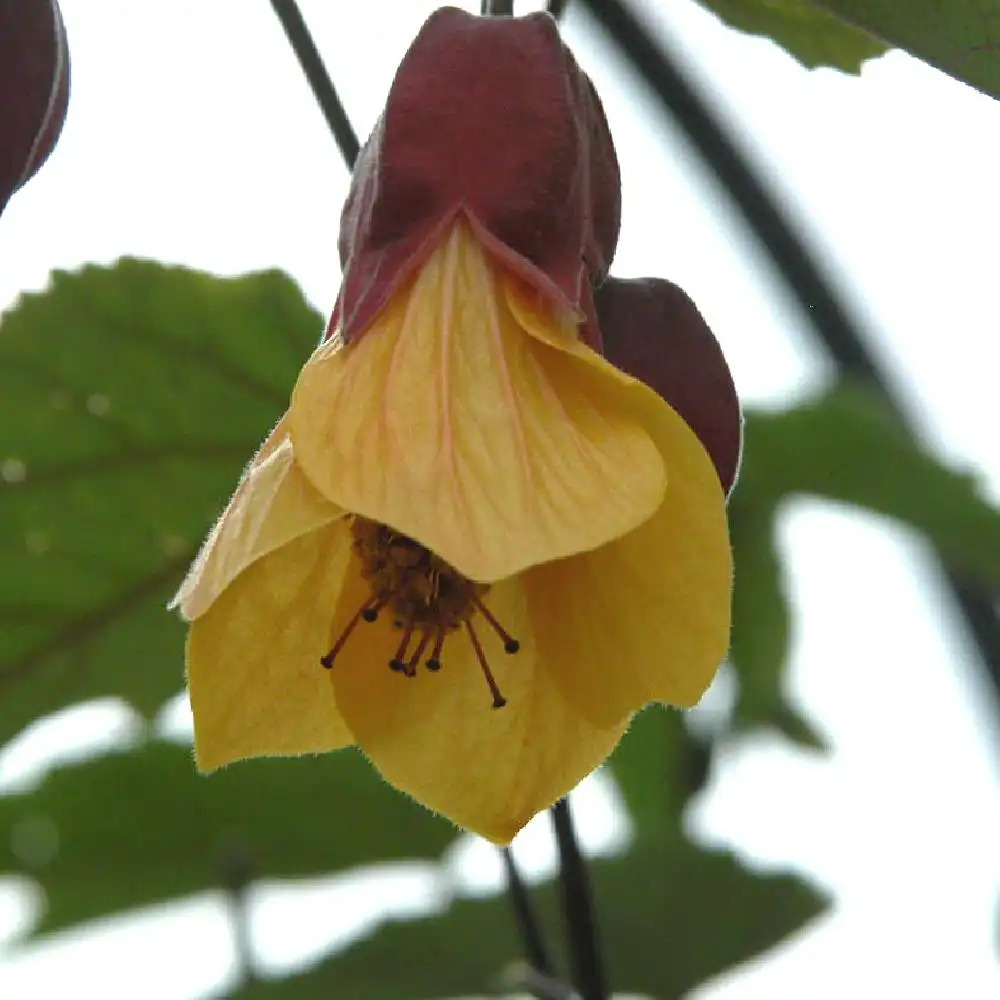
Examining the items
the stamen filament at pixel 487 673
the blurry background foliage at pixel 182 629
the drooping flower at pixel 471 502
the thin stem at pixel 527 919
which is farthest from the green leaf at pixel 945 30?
the thin stem at pixel 527 919

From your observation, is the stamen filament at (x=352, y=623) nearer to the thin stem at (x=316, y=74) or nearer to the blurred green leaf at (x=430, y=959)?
the thin stem at (x=316, y=74)

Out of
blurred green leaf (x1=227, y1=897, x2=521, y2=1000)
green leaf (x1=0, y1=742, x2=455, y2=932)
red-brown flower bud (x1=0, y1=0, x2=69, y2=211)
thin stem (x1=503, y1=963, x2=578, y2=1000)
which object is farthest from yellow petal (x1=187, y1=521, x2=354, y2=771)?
green leaf (x1=0, y1=742, x2=455, y2=932)

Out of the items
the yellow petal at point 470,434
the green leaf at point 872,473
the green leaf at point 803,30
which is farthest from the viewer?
the green leaf at point 872,473

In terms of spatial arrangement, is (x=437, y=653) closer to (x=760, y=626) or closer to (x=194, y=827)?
(x=760, y=626)

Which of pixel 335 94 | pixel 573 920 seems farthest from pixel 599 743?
pixel 335 94

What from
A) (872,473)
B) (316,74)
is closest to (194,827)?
(872,473)

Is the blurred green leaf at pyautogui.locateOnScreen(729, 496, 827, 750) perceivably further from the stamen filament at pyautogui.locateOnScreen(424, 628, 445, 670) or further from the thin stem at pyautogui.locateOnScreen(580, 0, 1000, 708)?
the stamen filament at pyautogui.locateOnScreen(424, 628, 445, 670)
